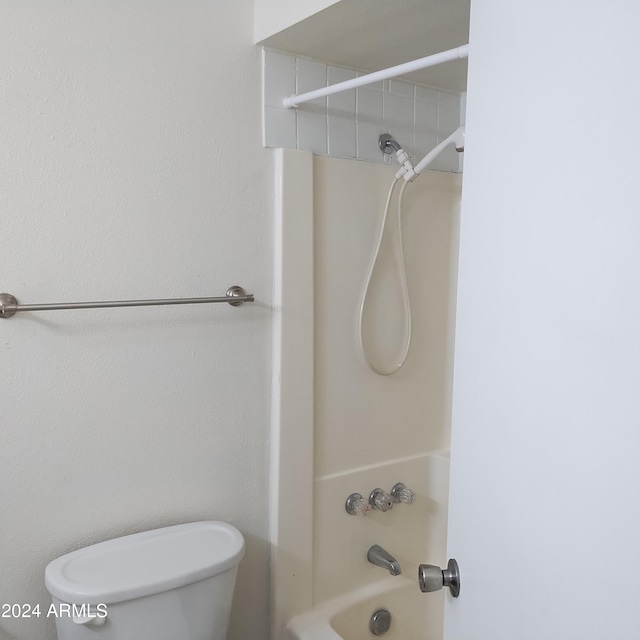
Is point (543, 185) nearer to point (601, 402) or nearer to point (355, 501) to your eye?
point (601, 402)

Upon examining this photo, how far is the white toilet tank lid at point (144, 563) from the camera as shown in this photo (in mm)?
1333

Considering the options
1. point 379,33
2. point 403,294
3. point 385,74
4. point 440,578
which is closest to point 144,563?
point 440,578

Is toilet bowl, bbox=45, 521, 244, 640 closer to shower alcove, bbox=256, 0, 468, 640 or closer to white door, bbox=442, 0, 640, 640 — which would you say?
shower alcove, bbox=256, 0, 468, 640

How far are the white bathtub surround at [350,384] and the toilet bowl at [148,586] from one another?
308 mm

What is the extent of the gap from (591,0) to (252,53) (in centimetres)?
107

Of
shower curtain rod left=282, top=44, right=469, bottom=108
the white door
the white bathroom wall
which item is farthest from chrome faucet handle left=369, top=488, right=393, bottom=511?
shower curtain rod left=282, top=44, right=469, bottom=108

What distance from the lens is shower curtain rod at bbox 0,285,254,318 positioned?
4.39ft

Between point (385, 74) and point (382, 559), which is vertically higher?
point (385, 74)

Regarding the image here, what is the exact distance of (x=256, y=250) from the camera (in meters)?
1.71

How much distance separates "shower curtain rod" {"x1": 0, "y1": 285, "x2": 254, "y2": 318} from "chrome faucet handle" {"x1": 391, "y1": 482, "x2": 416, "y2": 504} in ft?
2.66

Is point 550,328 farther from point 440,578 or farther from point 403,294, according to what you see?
point 403,294

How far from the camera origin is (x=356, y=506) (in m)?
1.89

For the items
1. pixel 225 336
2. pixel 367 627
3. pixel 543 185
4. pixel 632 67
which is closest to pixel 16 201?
pixel 225 336

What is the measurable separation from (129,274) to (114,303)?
0.35ft
